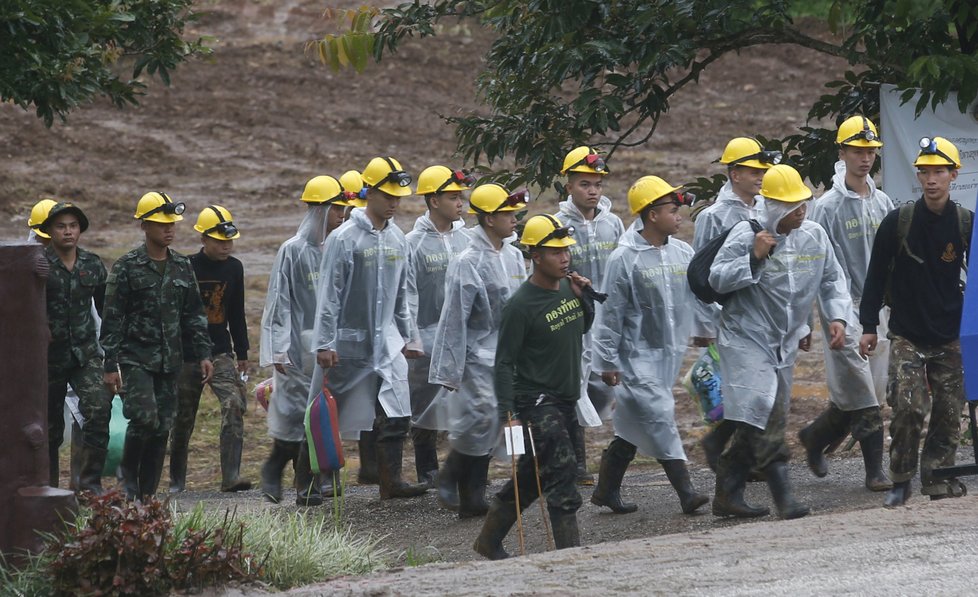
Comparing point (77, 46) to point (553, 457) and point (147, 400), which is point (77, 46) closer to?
point (147, 400)

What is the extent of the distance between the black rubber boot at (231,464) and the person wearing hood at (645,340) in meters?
3.14

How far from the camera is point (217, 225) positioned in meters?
11.9

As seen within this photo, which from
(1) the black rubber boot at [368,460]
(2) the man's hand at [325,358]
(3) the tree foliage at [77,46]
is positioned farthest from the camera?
(1) the black rubber boot at [368,460]

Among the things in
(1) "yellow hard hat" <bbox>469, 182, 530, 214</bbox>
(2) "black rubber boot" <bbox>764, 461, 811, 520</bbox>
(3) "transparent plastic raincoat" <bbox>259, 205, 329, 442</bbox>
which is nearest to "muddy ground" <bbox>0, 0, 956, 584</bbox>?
(3) "transparent plastic raincoat" <bbox>259, 205, 329, 442</bbox>

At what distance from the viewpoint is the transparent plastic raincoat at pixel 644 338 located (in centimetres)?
970

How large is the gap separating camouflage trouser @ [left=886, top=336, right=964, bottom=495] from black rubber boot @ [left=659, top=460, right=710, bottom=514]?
118cm

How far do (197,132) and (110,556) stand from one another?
23.6 meters

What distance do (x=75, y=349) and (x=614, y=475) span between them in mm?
3335

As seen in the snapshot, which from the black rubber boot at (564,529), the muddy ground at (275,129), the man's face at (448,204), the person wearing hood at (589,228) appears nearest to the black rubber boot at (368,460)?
the person wearing hood at (589,228)

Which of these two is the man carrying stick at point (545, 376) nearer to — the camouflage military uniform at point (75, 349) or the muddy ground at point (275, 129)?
the camouflage military uniform at point (75, 349)

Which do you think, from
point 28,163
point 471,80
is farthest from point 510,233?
point 471,80

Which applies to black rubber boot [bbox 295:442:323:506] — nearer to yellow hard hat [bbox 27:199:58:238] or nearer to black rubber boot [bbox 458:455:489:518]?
black rubber boot [bbox 458:455:489:518]

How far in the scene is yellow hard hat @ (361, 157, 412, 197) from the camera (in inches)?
418

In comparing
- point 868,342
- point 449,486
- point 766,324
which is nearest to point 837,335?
point 868,342
